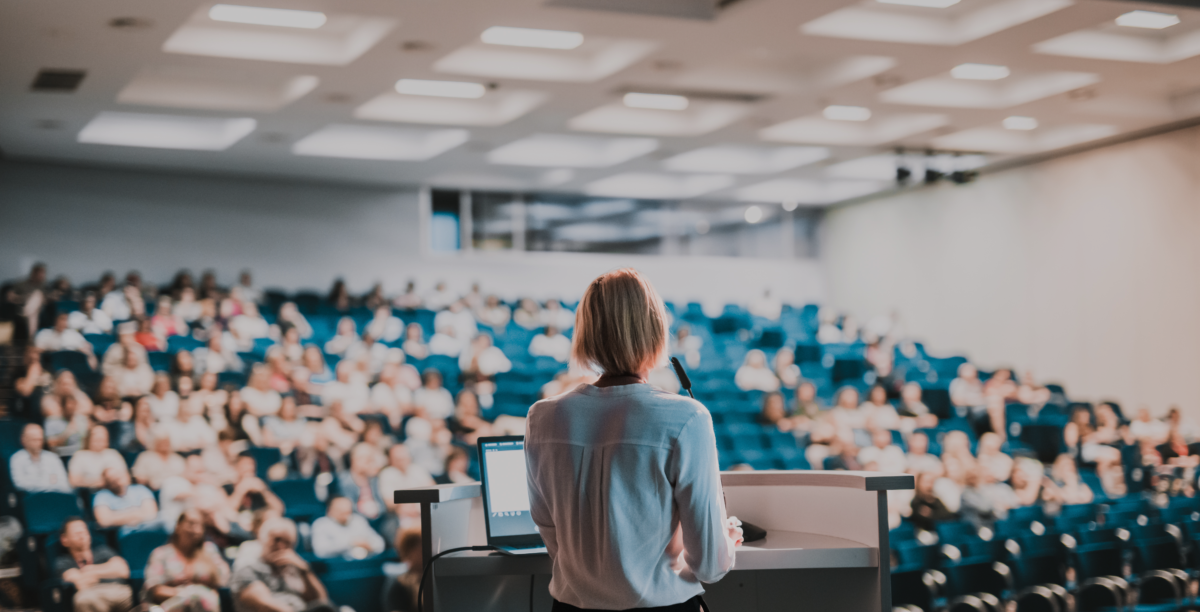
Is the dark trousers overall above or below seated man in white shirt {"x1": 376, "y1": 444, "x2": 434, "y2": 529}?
above

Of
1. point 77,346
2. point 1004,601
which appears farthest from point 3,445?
point 1004,601

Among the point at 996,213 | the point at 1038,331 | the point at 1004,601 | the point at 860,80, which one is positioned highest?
the point at 860,80

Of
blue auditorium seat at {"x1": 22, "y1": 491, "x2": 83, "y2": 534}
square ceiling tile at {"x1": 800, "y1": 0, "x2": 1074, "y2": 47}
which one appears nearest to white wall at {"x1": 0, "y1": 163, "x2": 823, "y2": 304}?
square ceiling tile at {"x1": 800, "y1": 0, "x2": 1074, "y2": 47}

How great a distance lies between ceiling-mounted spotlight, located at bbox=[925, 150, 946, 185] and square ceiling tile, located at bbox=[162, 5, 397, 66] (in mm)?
5440

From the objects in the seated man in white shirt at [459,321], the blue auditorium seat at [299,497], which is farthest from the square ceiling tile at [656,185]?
the blue auditorium seat at [299,497]

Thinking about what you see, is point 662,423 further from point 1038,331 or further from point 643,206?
point 643,206

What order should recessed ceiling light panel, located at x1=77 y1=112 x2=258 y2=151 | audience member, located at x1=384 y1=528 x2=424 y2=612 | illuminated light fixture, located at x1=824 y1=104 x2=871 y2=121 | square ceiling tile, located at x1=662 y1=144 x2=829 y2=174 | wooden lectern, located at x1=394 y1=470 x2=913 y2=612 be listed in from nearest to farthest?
wooden lectern, located at x1=394 y1=470 x2=913 y2=612, audience member, located at x1=384 y1=528 x2=424 y2=612, illuminated light fixture, located at x1=824 y1=104 x2=871 y2=121, recessed ceiling light panel, located at x1=77 y1=112 x2=258 y2=151, square ceiling tile, located at x1=662 y1=144 x2=829 y2=174

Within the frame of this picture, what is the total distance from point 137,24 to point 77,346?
2.91 meters

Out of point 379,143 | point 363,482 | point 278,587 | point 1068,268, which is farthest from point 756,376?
point 278,587

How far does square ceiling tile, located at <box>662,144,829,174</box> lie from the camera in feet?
32.9

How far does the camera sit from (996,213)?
10648mm

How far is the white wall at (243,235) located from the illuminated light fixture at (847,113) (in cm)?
260

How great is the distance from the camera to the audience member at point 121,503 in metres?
5.17

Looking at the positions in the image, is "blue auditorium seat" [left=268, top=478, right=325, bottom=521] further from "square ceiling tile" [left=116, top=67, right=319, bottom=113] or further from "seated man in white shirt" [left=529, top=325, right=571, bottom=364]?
"seated man in white shirt" [left=529, top=325, right=571, bottom=364]
